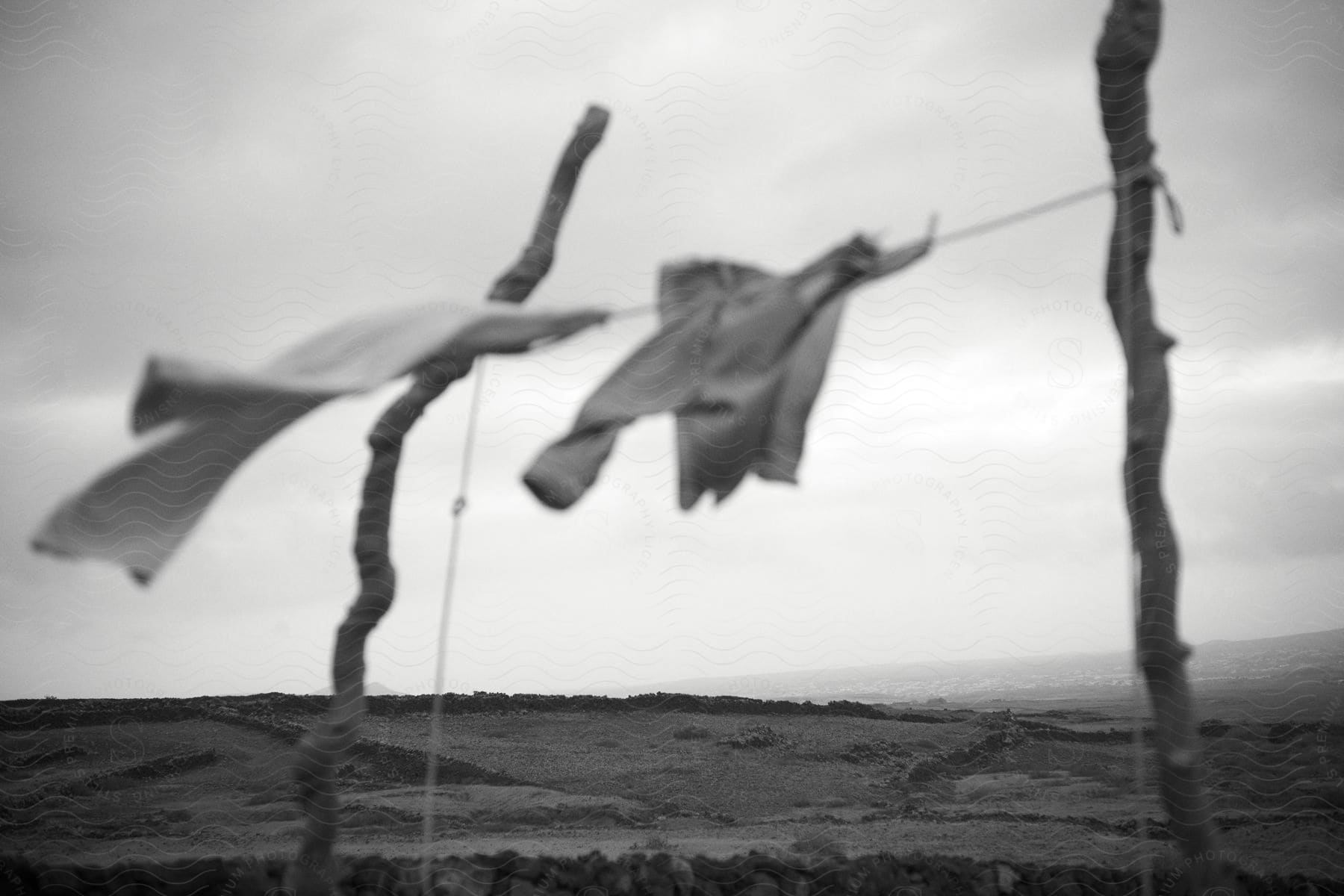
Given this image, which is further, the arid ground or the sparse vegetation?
the sparse vegetation

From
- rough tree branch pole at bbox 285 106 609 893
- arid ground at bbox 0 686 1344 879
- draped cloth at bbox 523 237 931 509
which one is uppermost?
draped cloth at bbox 523 237 931 509

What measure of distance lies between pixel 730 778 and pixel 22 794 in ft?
19.7

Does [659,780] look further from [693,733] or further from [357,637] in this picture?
[357,637]

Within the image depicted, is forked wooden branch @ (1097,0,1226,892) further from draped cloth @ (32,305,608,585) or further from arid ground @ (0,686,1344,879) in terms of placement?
draped cloth @ (32,305,608,585)

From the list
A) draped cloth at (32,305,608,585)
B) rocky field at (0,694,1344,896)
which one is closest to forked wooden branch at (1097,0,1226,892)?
rocky field at (0,694,1344,896)

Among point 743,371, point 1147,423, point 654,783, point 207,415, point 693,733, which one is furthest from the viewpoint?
point 693,733

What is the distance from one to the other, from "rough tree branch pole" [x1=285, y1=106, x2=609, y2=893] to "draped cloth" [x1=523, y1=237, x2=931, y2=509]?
0.62 meters

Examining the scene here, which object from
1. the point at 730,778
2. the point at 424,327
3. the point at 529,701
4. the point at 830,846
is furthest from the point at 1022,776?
the point at 424,327

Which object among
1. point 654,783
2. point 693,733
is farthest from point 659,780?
point 693,733

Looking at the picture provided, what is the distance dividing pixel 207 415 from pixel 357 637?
905mm

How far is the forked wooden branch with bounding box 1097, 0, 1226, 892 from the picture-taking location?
330 centimetres

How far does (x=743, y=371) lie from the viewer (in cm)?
388

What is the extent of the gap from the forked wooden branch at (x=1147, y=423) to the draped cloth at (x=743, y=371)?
723mm

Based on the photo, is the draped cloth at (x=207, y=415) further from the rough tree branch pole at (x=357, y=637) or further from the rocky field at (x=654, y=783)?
the rocky field at (x=654, y=783)
